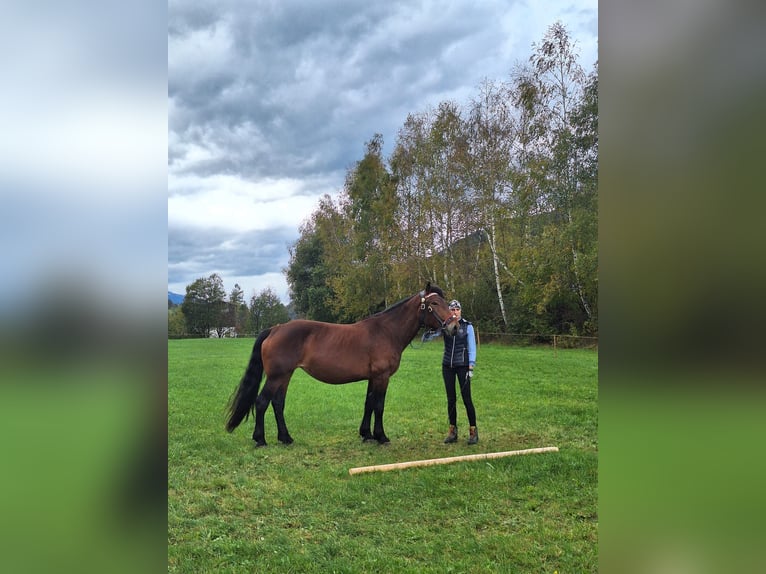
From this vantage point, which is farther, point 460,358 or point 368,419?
point 368,419

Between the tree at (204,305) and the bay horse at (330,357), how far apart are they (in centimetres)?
193

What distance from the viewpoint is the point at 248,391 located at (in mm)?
5918

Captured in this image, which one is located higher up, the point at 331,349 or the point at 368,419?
the point at 331,349

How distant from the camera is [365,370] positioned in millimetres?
6066

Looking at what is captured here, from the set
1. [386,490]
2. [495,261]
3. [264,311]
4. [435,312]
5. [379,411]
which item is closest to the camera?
[386,490]

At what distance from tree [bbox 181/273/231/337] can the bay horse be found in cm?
193

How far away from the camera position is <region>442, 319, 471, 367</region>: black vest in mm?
5758

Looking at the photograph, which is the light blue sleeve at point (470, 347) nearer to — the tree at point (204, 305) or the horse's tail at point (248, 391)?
the horse's tail at point (248, 391)

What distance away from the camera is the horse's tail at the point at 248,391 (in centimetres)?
590

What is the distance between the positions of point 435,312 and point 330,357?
151cm

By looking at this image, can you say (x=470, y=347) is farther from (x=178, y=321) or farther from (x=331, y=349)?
(x=178, y=321)

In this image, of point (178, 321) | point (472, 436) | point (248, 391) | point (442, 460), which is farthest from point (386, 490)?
point (178, 321)
